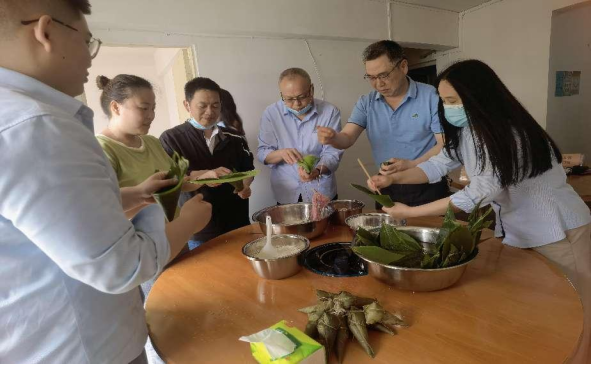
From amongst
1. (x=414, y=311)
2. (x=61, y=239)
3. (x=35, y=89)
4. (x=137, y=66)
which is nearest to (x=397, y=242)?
(x=414, y=311)

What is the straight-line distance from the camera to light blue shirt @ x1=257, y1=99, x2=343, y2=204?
2834 millimetres

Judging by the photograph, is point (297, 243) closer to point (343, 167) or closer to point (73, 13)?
point (73, 13)

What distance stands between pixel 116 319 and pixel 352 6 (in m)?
4.34

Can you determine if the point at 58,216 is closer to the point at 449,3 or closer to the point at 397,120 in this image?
the point at 397,120

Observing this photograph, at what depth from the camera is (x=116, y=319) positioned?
36.6 inches

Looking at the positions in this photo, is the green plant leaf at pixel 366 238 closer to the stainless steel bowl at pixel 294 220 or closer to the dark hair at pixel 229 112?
the stainless steel bowl at pixel 294 220

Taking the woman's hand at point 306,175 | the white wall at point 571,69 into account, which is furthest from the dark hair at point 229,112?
the white wall at point 571,69

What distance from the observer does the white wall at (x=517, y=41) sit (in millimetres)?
4555

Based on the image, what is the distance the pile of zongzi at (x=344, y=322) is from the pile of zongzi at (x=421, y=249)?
236 millimetres

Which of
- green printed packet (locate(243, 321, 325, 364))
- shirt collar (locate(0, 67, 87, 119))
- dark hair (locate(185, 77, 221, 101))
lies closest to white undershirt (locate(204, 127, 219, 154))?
dark hair (locate(185, 77, 221, 101))

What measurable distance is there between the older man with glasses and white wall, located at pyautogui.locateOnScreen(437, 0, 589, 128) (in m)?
3.20

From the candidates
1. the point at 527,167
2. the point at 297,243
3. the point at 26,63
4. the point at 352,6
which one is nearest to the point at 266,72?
the point at 352,6

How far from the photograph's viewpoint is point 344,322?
39.7 inches

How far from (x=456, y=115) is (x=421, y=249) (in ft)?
2.31
